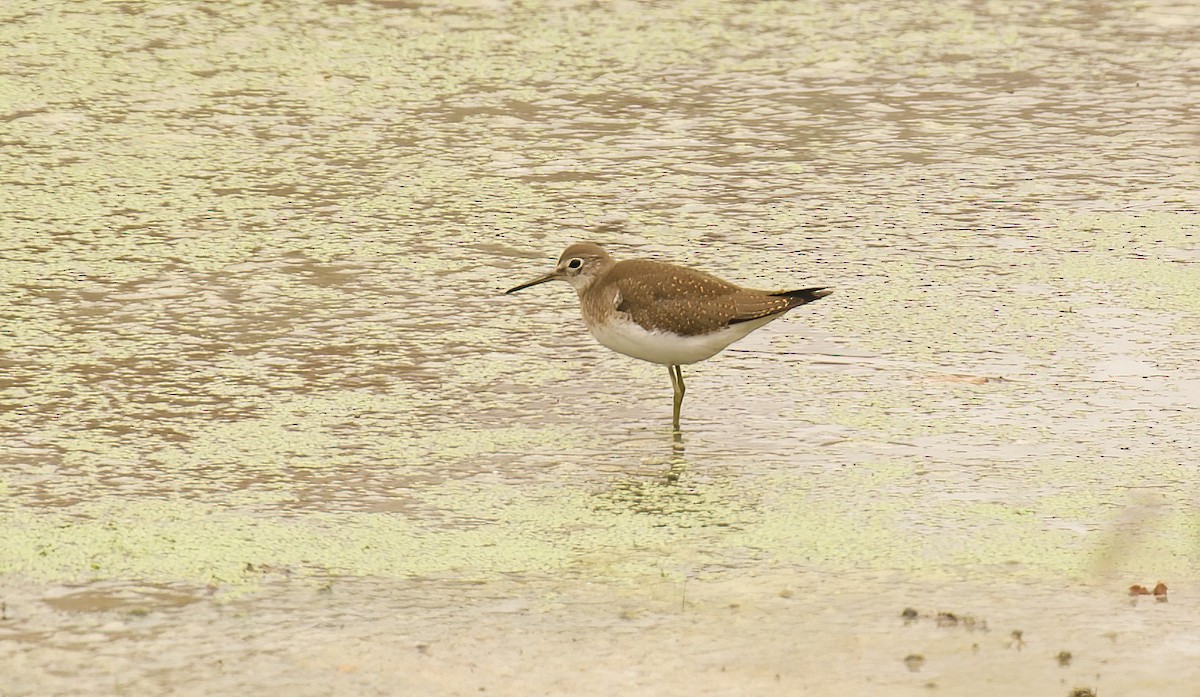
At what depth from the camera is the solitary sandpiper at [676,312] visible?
234 inches

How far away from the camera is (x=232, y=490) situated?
17.6 feet

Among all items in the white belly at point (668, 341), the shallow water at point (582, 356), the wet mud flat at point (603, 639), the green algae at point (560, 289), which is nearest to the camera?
the wet mud flat at point (603, 639)

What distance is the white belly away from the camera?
5.93 m

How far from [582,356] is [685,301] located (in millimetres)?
780

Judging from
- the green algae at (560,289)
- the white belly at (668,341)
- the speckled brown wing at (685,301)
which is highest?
the speckled brown wing at (685,301)

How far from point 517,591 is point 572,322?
2.42 m

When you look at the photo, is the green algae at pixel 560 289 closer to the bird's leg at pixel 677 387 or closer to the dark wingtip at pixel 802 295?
the bird's leg at pixel 677 387

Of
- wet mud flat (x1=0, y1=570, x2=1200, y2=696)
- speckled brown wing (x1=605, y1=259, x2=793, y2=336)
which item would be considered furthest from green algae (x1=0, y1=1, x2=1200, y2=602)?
speckled brown wing (x1=605, y1=259, x2=793, y2=336)

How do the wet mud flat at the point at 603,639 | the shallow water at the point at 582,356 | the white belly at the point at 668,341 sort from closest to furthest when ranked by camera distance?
the wet mud flat at the point at 603,639
the shallow water at the point at 582,356
the white belly at the point at 668,341

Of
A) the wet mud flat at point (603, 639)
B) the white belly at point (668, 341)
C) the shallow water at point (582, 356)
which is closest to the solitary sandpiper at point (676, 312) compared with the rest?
the white belly at point (668, 341)

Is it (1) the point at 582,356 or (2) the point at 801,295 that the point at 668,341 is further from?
(1) the point at 582,356

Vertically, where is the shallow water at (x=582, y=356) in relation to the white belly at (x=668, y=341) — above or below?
below

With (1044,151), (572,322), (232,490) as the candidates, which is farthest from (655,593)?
(1044,151)

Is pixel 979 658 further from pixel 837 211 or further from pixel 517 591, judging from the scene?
pixel 837 211
